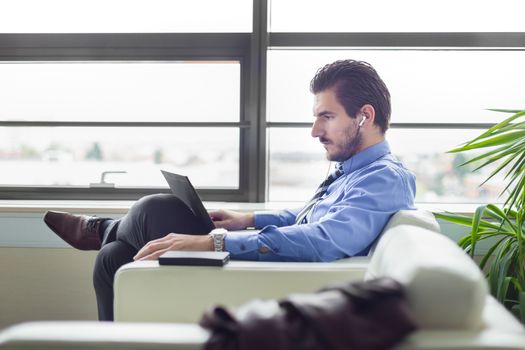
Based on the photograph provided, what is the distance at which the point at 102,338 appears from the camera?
1021 millimetres

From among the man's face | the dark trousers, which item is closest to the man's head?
the man's face

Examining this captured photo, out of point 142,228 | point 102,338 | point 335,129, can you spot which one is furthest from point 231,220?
point 102,338

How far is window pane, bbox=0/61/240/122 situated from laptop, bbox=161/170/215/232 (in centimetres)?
91

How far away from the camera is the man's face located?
84.9 inches

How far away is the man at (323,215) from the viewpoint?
1.82 metres

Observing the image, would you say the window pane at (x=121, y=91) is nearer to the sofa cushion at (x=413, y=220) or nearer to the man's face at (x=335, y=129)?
the man's face at (x=335, y=129)

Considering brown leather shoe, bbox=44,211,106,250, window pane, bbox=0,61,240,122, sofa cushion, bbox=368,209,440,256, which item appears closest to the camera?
sofa cushion, bbox=368,209,440,256

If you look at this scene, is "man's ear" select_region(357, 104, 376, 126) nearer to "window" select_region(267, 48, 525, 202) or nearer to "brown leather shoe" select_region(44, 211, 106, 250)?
"window" select_region(267, 48, 525, 202)

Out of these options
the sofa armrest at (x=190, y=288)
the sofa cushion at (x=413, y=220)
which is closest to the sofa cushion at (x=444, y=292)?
the sofa armrest at (x=190, y=288)

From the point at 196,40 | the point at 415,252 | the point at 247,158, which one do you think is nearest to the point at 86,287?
the point at 247,158

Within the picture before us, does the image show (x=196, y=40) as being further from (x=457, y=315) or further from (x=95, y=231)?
(x=457, y=315)

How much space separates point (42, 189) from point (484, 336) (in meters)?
2.56
